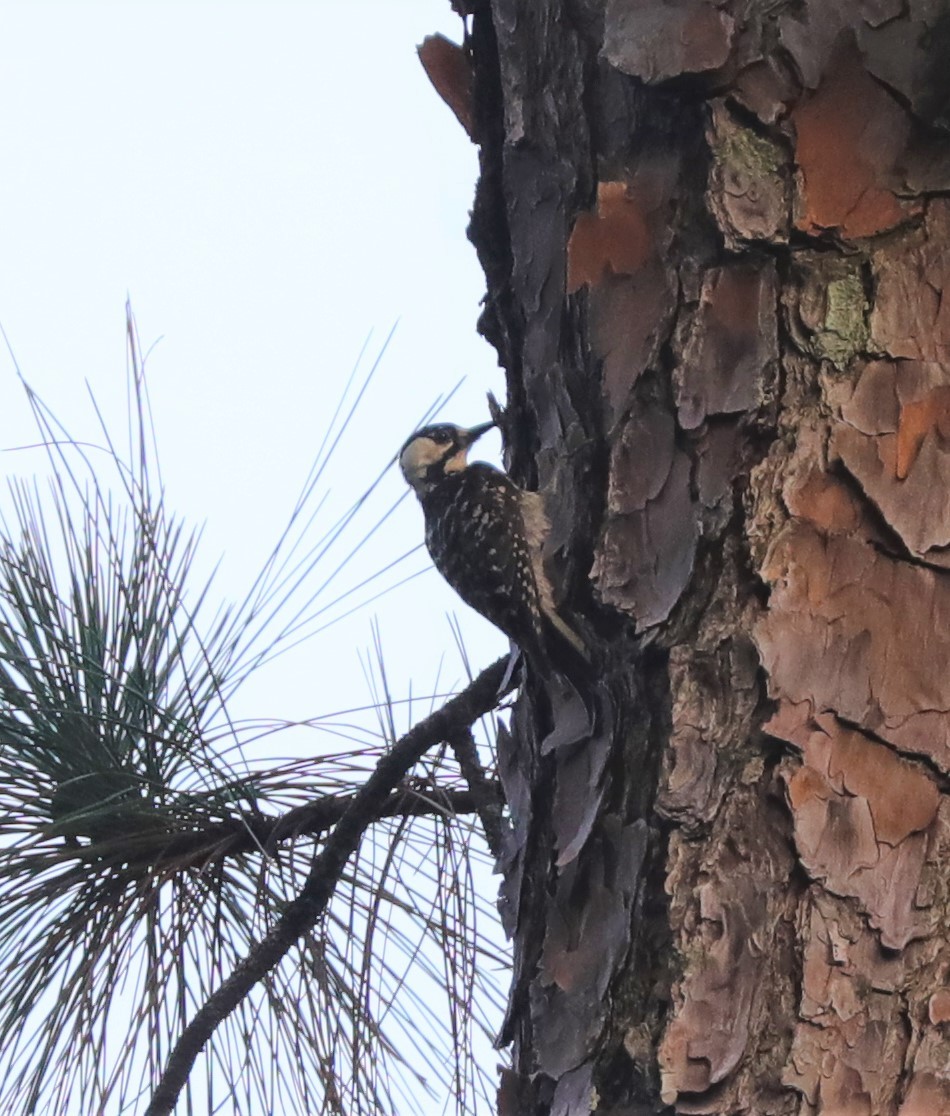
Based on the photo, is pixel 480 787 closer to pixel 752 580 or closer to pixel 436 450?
pixel 752 580

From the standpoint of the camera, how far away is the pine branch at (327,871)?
1.50 m

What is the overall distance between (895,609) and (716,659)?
0.15m

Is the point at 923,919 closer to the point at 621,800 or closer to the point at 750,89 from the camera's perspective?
the point at 621,800

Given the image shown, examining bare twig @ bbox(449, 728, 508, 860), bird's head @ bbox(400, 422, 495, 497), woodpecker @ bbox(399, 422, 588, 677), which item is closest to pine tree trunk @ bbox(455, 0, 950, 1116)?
woodpecker @ bbox(399, 422, 588, 677)

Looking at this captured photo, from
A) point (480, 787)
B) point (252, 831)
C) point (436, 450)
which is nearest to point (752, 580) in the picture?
point (480, 787)

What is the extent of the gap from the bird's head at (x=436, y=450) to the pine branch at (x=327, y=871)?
883 mm

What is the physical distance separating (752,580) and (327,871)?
2.33 feet

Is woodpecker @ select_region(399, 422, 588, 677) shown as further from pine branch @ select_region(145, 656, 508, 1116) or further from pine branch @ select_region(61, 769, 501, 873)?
pine branch @ select_region(61, 769, 501, 873)

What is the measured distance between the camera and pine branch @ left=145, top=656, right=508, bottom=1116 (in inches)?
59.2

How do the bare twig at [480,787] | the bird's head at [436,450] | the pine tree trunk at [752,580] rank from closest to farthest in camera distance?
1. the pine tree trunk at [752,580]
2. the bare twig at [480,787]
3. the bird's head at [436,450]

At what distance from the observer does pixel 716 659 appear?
111cm

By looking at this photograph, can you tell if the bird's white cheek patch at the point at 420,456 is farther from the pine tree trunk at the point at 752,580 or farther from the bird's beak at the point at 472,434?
the pine tree trunk at the point at 752,580

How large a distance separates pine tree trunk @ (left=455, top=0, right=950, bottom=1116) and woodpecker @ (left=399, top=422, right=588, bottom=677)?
7.3 inches

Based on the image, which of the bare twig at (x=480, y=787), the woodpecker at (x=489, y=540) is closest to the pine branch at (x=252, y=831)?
the bare twig at (x=480, y=787)
